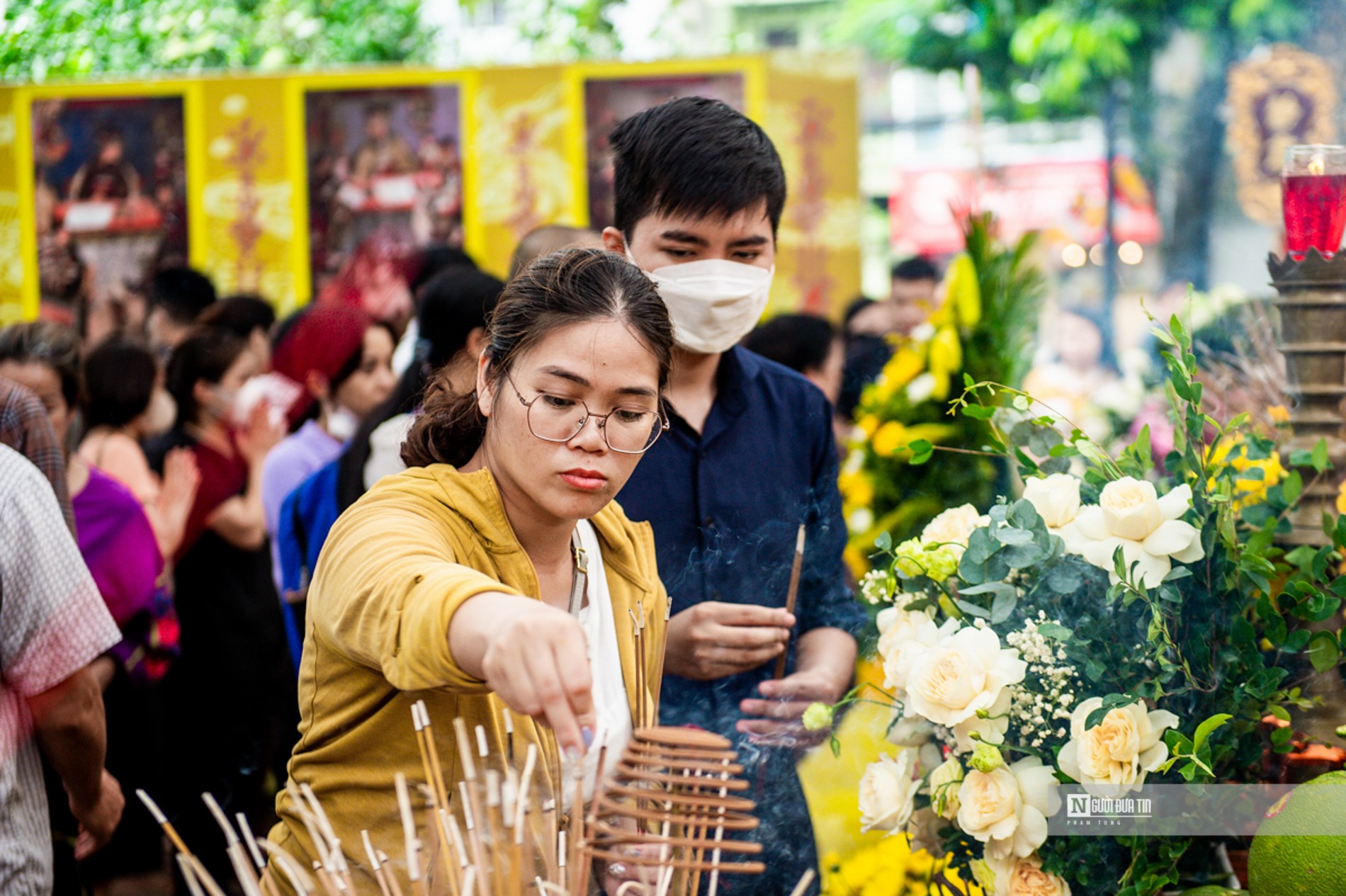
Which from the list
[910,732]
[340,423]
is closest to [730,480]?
[910,732]

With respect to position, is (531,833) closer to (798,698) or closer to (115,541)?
(798,698)

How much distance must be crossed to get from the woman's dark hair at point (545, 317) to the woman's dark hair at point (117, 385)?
2.86 meters

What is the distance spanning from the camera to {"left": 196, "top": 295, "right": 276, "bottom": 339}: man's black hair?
4.72 metres

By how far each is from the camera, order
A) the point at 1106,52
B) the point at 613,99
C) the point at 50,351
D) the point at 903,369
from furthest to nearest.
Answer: the point at 1106,52 → the point at 613,99 → the point at 903,369 → the point at 50,351

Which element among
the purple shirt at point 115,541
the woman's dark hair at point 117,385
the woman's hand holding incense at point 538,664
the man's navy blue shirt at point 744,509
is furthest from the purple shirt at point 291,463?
the woman's hand holding incense at point 538,664

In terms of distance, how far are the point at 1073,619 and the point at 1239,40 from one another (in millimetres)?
11002

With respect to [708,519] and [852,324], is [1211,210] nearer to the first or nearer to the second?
[852,324]

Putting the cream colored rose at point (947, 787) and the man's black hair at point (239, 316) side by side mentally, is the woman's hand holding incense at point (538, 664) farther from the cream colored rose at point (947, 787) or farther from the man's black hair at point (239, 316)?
the man's black hair at point (239, 316)

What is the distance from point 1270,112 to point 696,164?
7.47 metres

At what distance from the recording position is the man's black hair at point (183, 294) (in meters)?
5.52

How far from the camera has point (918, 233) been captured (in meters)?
18.5

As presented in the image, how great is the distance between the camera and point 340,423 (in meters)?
4.20

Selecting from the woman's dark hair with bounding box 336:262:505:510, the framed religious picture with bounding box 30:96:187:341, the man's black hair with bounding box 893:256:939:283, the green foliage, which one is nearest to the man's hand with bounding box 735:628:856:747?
the woman's dark hair with bounding box 336:262:505:510

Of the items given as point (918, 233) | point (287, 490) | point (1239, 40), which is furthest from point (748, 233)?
point (918, 233)
